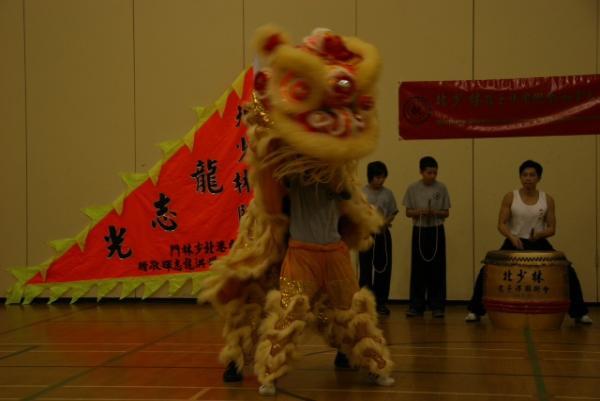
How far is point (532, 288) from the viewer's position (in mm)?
5582

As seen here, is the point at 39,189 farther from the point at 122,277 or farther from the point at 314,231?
the point at 314,231

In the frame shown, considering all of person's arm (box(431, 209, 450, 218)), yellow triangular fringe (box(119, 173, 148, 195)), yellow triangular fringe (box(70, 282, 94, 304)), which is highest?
yellow triangular fringe (box(119, 173, 148, 195))

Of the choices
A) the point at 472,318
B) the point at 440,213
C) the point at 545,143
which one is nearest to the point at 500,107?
the point at 545,143

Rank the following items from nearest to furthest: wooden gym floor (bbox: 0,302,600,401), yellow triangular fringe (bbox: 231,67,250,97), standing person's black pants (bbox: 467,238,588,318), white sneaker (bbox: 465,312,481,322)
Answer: wooden gym floor (bbox: 0,302,600,401) < standing person's black pants (bbox: 467,238,588,318) < white sneaker (bbox: 465,312,481,322) < yellow triangular fringe (bbox: 231,67,250,97)

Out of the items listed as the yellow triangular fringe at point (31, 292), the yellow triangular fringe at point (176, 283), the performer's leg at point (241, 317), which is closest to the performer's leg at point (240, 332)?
the performer's leg at point (241, 317)

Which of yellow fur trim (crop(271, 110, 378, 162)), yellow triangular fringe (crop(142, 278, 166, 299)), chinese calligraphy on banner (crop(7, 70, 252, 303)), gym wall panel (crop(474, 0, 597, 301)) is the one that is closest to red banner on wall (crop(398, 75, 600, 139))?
gym wall panel (crop(474, 0, 597, 301))

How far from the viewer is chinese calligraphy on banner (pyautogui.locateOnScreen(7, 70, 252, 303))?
758cm

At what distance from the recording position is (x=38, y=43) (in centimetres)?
790

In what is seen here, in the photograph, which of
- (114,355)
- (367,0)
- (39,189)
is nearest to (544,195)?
(367,0)

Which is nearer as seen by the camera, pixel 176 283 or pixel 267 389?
pixel 267 389

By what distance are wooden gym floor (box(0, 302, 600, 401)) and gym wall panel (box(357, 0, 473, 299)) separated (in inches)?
40.0

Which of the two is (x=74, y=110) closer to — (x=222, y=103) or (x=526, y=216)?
(x=222, y=103)

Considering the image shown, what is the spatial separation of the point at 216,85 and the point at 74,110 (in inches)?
60.8

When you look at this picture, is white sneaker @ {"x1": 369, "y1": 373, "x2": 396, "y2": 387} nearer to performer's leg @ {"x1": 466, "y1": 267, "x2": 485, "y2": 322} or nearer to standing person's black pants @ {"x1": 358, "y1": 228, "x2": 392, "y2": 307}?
performer's leg @ {"x1": 466, "y1": 267, "x2": 485, "y2": 322}
